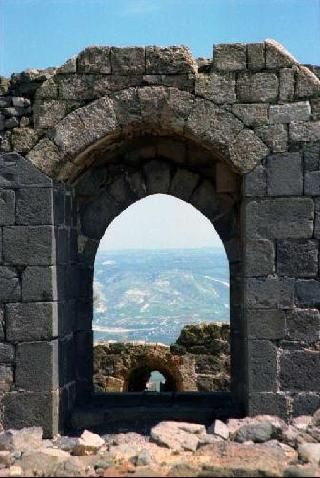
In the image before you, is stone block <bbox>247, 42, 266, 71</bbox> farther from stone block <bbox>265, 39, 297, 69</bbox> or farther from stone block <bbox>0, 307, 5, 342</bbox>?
stone block <bbox>0, 307, 5, 342</bbox>

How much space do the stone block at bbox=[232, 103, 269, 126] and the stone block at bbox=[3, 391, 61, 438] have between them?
330 centimetres

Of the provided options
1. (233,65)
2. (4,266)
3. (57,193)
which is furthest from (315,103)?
(4,266)

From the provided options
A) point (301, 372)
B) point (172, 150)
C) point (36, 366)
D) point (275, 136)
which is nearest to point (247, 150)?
point (275, 136)

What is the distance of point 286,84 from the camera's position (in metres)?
7.52

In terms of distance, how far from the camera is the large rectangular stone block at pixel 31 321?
759cm

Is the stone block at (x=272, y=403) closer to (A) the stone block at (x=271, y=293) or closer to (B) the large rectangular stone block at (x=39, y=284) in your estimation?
(A) the stone block at (x=271, y=293)

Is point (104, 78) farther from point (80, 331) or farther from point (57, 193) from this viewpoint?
point (80, 331)

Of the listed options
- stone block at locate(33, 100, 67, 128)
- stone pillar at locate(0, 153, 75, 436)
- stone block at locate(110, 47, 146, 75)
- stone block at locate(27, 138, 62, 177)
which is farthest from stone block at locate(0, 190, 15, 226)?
stone block at locate(110, 47, 146, 75)

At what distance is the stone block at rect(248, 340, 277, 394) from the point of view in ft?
24.4

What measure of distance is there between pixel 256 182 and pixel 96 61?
2.00 m

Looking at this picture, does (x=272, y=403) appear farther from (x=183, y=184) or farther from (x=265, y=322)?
(x=183, y=184)

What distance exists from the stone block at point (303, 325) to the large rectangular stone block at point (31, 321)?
2314 mm

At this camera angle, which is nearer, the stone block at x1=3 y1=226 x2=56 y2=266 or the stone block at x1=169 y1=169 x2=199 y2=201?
the stone block at x1=3 y1=226 x2=56 y2=266

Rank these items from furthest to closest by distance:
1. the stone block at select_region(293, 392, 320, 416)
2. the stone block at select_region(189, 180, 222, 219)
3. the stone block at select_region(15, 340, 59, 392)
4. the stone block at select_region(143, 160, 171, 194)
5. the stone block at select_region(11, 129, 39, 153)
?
the stone block at select_region(143, 160, 171, 194)
the stone block at select_region(189, 180, 222, 219)
the stone block at select_region(11, 129, 39, 153)
the stone block at select_region(15, 340, 59, 392)
the stone block at select_region(293, 392, 320, 416)
